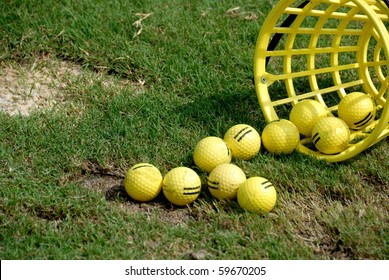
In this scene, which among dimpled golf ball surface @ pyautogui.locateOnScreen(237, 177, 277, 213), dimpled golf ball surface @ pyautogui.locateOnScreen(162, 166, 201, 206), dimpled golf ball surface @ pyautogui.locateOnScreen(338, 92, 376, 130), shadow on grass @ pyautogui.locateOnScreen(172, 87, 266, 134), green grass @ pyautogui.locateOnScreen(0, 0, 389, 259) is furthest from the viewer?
shadow on grass @ pyautogui.locateOnScreen(172, 87, 266, 134)

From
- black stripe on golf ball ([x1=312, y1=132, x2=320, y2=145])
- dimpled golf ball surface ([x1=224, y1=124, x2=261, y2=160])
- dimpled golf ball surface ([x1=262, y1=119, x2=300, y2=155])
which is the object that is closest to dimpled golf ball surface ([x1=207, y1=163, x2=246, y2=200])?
dimpled golf ball surface ([x1=224, y1=124, x2=261, y2=160])

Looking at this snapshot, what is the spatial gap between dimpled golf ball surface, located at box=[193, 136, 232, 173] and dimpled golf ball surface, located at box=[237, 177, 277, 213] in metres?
0.31

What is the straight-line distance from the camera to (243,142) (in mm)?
3932

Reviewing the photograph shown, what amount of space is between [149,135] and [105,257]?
1216 millimetres

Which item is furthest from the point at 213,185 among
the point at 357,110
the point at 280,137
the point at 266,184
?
the point at 357,110

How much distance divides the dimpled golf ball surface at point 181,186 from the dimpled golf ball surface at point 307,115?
0.93 meters

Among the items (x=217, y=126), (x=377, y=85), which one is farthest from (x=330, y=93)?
(x=217, y=126)

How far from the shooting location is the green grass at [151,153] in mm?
3371

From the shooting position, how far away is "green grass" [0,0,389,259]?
3.37m

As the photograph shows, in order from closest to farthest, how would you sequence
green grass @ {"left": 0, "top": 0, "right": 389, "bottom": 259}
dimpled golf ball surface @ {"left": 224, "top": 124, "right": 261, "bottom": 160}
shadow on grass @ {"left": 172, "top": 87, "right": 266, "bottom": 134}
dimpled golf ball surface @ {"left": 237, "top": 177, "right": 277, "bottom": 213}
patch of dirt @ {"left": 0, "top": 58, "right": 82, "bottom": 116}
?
green grass @ {"left": 0, "top": 0, "right": 389, "bottom": 259}, dimpled golf ball surface @ {"left": 237, "top": 177, "right": 277, "bottom": 213}, dimpled golf ball surface @ {"left": 224, "top": 124, "right": 261, "bottom": 160}, shadow on grass @ {"left": 172, "top": 87, "right": 266, "bottom": 134}, patch of dirt @ {"left": 0, "top": 58, "right": 82, "bottom": 116}

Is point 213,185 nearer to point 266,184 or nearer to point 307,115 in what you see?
point 266,184

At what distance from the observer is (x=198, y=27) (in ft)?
17.6

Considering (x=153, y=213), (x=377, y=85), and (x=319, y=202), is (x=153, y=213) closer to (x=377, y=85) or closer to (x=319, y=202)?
(x=319, y=202)

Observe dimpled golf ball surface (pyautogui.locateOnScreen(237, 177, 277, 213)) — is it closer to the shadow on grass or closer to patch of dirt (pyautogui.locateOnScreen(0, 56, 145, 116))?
the shadow on grass
